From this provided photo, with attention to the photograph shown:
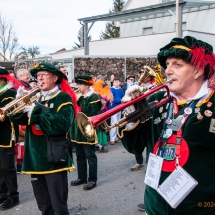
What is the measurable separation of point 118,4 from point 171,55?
129ft

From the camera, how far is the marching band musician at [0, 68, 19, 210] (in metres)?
4.09

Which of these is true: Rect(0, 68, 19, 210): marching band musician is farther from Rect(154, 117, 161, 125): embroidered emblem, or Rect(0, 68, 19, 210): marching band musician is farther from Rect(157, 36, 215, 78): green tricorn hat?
Rect(157, 36, 215, 78): green tricorn hat

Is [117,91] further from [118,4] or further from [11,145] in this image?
[118,4]

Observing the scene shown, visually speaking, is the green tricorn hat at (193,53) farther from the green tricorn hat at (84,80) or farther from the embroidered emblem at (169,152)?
the green tricorn hat at (84,80)

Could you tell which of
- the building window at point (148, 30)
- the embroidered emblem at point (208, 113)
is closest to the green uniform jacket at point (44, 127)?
the embroidered emblem at point (208, 113)

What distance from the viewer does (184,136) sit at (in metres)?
2.01

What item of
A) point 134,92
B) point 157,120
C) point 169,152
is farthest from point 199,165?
point 134,92

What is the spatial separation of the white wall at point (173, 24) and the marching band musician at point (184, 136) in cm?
1706

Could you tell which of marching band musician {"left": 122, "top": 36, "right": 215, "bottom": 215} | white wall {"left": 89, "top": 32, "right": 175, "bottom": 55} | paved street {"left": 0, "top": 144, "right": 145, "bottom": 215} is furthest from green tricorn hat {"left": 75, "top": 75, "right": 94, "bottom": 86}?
white wall {"left": 89, "top": 32, "right": 175, "bottom": 55}

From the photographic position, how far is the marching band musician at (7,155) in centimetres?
409

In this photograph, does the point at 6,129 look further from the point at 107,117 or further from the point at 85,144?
the point at 107,117

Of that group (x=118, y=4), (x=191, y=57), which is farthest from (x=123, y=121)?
(x=118, y=4)

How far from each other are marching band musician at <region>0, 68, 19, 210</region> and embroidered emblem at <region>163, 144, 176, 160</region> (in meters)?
2.66

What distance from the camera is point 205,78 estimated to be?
2201mm
